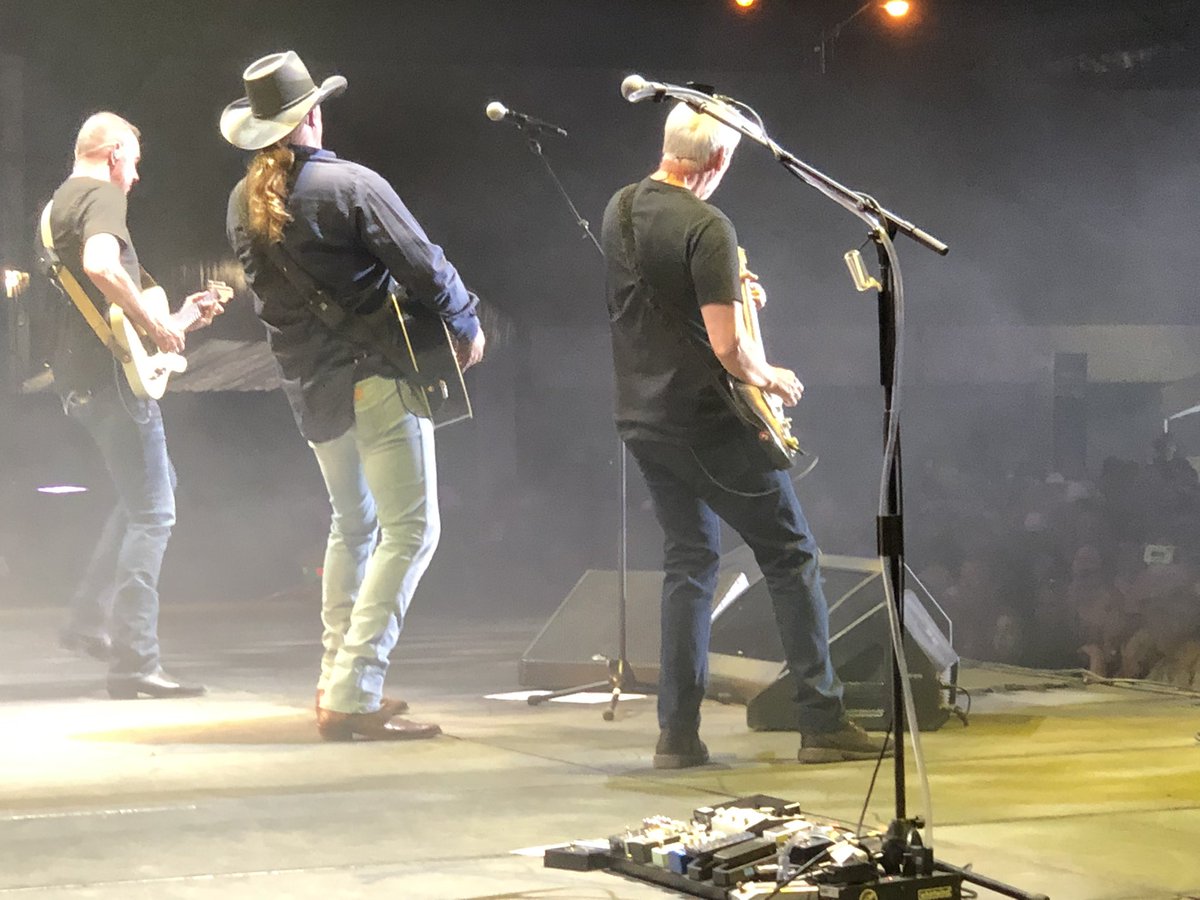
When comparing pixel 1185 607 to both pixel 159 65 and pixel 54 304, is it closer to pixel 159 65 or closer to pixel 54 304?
pixel 54 304

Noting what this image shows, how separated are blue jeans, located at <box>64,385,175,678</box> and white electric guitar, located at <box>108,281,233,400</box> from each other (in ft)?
0.17

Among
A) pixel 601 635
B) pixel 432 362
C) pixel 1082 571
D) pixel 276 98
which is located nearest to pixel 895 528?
pixel 432 362

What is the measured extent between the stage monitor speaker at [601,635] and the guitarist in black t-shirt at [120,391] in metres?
1.11

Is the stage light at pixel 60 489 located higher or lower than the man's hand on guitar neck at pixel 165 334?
lower

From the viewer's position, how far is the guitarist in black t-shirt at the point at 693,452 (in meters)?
3.53

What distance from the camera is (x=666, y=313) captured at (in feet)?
11.7

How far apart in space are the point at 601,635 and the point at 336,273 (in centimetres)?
168

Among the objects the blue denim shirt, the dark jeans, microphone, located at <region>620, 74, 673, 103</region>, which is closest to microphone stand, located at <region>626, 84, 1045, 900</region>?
microphone, located at <region>620, 74, 673, 103</region>

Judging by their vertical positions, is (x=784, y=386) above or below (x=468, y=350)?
below

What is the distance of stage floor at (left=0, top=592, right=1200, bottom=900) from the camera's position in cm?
246

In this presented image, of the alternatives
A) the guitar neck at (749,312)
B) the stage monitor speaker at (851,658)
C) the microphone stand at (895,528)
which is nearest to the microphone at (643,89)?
the microphone stand at (895,528)

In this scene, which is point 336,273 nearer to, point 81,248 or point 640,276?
point 640,276

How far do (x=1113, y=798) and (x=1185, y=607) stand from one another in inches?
80.6

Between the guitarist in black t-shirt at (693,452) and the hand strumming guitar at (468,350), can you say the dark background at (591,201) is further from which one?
the guitarist in black t-shirt at (693,452)
